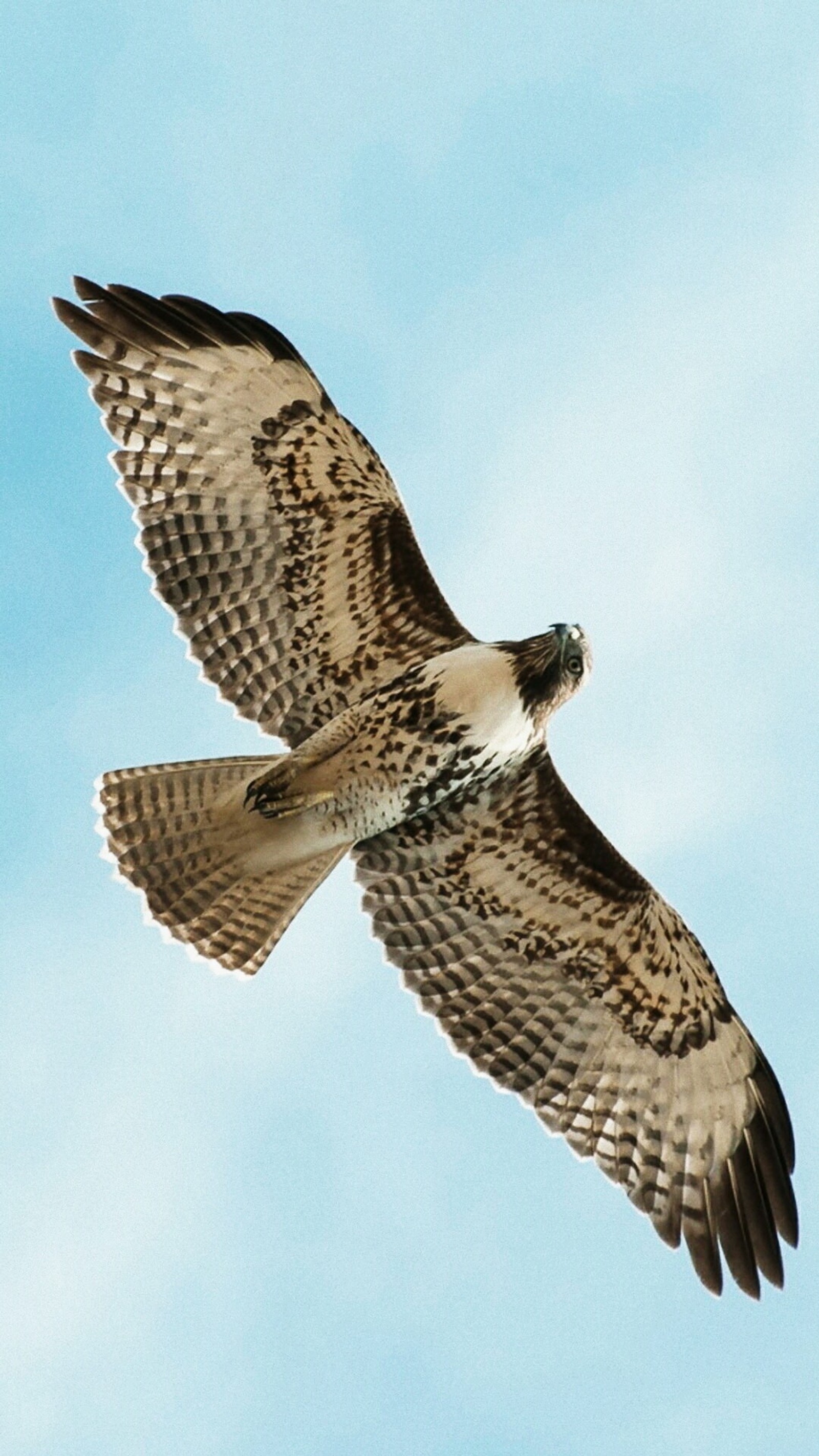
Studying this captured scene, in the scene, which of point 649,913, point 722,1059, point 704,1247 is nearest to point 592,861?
point 649,913

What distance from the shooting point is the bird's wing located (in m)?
11.8

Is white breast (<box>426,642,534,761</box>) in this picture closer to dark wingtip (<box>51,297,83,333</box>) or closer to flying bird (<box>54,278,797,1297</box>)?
flying bird (<box>54,278,797,1297</box>)

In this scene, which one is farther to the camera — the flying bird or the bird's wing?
the bird's wing

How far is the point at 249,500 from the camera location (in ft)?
38.0

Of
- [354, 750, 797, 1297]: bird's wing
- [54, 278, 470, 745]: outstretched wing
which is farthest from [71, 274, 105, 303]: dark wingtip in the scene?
[354, 750, 797, 1297]: bird's wing

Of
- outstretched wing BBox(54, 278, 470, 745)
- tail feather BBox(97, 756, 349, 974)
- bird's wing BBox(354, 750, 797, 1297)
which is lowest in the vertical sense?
bird's wing BBox(354, 750, 797, 1297)

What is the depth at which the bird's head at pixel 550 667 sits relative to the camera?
11.2m

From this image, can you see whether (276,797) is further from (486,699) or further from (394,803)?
(486,699)

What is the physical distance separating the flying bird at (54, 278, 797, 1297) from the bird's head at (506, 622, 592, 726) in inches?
0.5

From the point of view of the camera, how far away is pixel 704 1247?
11688 mm

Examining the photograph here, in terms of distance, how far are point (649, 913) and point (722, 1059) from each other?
0.85 metres

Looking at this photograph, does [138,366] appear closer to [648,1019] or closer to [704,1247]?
[648,1019]

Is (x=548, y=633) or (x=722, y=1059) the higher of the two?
(x=548, y=633)

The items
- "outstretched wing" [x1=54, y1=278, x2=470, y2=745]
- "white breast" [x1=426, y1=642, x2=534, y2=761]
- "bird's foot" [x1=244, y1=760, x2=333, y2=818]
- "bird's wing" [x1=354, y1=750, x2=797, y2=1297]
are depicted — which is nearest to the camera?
"white breast" [x1=426, y1=642, x2=534, y2=761]
